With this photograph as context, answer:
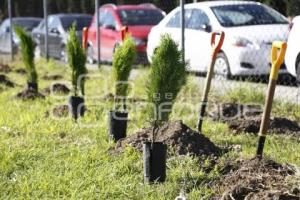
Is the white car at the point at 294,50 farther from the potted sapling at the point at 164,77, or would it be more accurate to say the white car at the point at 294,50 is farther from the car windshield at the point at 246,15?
the potted sapling at the point at 164,77

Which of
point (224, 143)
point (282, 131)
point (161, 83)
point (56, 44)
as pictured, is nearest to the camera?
point (161, 83)

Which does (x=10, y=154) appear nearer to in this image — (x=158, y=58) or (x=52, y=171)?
(x=52, y=171)

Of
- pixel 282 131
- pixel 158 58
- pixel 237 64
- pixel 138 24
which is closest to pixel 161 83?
pixel 158 58

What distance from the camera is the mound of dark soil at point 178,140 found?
18.3 feet

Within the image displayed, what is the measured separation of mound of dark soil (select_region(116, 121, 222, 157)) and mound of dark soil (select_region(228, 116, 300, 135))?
1.21 m

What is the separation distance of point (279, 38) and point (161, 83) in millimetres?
6662

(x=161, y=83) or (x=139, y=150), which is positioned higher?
(x=161, y=83)

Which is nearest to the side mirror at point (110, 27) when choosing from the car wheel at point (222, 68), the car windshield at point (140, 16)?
the car windshield at point (140, 16)

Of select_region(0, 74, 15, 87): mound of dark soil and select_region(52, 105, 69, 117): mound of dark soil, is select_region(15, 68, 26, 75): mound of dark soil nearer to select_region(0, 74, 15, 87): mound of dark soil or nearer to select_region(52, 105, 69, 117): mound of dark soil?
select_region(0, 74, 15, 87): mound of dark soil

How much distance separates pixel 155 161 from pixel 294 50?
5.56 m

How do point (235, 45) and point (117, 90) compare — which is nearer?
point (117, 90)

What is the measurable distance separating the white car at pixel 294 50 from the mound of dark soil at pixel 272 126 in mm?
2760

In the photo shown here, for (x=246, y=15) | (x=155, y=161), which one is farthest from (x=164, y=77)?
(x=246, y=15)

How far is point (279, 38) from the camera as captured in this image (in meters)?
11.3
